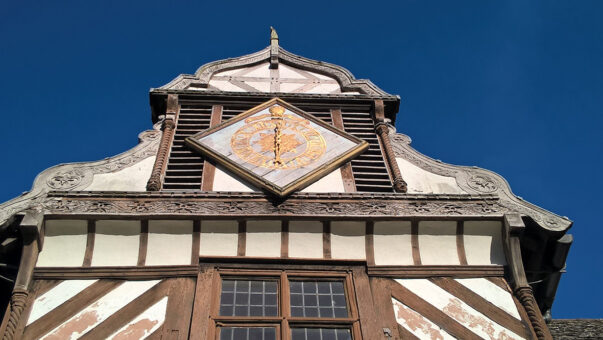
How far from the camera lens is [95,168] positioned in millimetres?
10758

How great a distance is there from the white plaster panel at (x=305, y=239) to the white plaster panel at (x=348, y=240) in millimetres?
176

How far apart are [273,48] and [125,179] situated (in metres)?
5.72

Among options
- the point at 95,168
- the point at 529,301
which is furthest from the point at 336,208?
the point at 95,168

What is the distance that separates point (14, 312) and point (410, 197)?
4993 millimetres

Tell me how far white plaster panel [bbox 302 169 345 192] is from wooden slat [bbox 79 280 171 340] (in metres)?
2.68

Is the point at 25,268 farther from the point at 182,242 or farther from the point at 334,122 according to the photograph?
the point at 334,122

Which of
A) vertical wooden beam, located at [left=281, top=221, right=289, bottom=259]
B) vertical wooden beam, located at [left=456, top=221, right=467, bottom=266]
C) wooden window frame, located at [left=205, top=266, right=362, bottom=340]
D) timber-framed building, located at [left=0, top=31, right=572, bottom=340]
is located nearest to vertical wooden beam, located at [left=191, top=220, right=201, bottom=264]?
timber-framed building, located at [left=0, top=31, right=572, bottom=340]

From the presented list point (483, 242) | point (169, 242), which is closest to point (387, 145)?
point (483, 242)

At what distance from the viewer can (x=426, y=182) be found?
11.0m

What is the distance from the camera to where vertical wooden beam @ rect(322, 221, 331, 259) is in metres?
9.23

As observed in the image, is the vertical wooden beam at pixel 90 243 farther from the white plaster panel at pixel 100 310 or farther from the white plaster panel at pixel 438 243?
the white plaster panel at pixel 438 243

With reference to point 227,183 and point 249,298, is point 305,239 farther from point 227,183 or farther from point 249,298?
point 227,183

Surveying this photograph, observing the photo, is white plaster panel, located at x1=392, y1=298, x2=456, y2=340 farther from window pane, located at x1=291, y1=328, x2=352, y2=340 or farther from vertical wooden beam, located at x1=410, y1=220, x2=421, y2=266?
vertical wooden beam, located at x1=410, y1=220, x2=421, y2=266

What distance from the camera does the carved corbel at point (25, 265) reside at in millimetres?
8234
